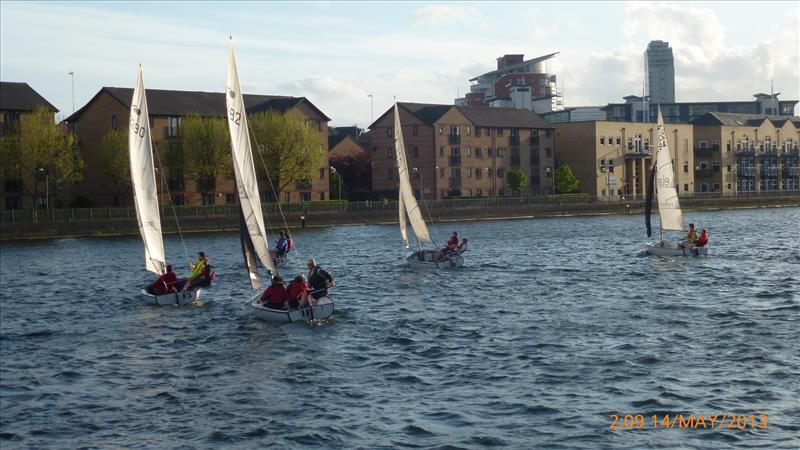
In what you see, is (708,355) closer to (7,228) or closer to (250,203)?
(250,203)

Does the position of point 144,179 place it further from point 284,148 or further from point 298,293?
point 284,148

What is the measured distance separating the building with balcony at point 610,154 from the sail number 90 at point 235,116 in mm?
105207

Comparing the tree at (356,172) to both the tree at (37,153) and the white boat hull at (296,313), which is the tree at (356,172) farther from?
the white boat hull at (296,313)

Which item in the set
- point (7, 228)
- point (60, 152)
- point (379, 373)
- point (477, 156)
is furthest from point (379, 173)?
point (379, 373)

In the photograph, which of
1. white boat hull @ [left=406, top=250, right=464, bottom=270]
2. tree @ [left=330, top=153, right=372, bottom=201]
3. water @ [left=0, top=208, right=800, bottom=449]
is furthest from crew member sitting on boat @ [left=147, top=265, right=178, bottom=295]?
tree @ [left=330, top=153, right=372, bottom=201]

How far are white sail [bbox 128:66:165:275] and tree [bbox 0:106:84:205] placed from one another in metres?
56.1

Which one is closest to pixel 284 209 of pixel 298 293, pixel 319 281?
pixel 319 281

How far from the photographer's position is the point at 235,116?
35.8 metres

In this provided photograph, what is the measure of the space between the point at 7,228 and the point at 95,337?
2206 inches

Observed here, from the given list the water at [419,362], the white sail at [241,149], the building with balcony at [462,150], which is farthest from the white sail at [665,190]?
the building with balcony at [462,150]

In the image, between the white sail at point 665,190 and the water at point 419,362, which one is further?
the white sail at point 665,190

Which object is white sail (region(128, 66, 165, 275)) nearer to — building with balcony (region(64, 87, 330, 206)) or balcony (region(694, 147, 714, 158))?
building with balcony (region(64, 87, 330, 206))

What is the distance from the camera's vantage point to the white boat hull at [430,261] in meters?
56.0

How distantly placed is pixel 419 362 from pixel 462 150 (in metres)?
105
